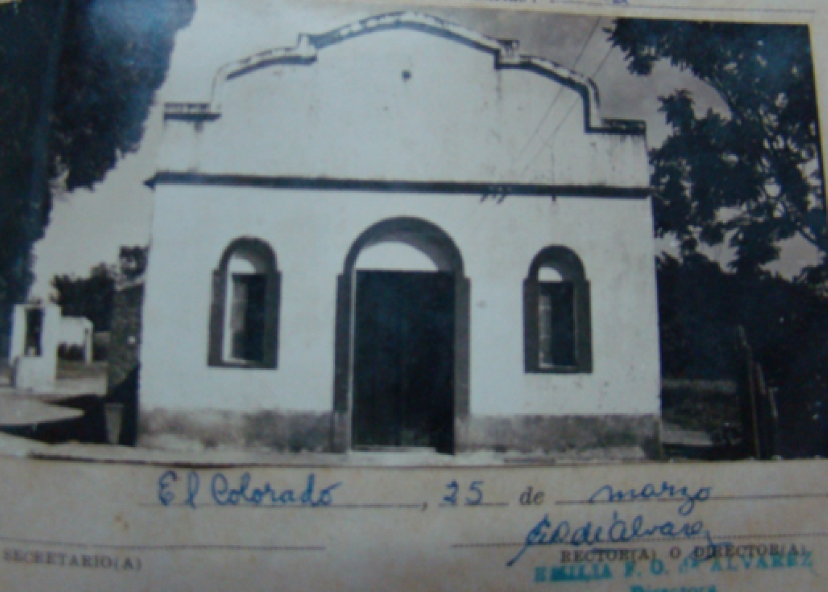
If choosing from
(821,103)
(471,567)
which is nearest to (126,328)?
(471,567)

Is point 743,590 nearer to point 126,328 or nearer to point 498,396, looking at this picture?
point 498,396

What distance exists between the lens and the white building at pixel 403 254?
2285 millimetres

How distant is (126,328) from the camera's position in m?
2.22

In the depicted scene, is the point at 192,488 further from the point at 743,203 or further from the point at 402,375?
the point at 743,203

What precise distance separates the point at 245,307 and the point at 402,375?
0.71 m

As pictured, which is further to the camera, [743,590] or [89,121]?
[89,121]

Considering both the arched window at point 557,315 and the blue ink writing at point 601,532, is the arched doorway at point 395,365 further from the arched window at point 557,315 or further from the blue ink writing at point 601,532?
the blue ink writing at point 601,532

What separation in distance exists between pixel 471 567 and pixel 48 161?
7.73 feet

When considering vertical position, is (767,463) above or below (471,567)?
above

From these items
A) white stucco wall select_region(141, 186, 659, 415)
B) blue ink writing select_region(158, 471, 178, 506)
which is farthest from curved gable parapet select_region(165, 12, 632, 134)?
blue ink writing select_region(158, 471, 178, 506)

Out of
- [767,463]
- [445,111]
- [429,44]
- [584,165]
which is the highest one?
[429,44]

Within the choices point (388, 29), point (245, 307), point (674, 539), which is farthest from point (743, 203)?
point (245, 307)

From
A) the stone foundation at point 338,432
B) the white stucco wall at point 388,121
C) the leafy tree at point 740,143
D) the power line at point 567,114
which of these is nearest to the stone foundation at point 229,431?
the stone foundation at point 338,432
